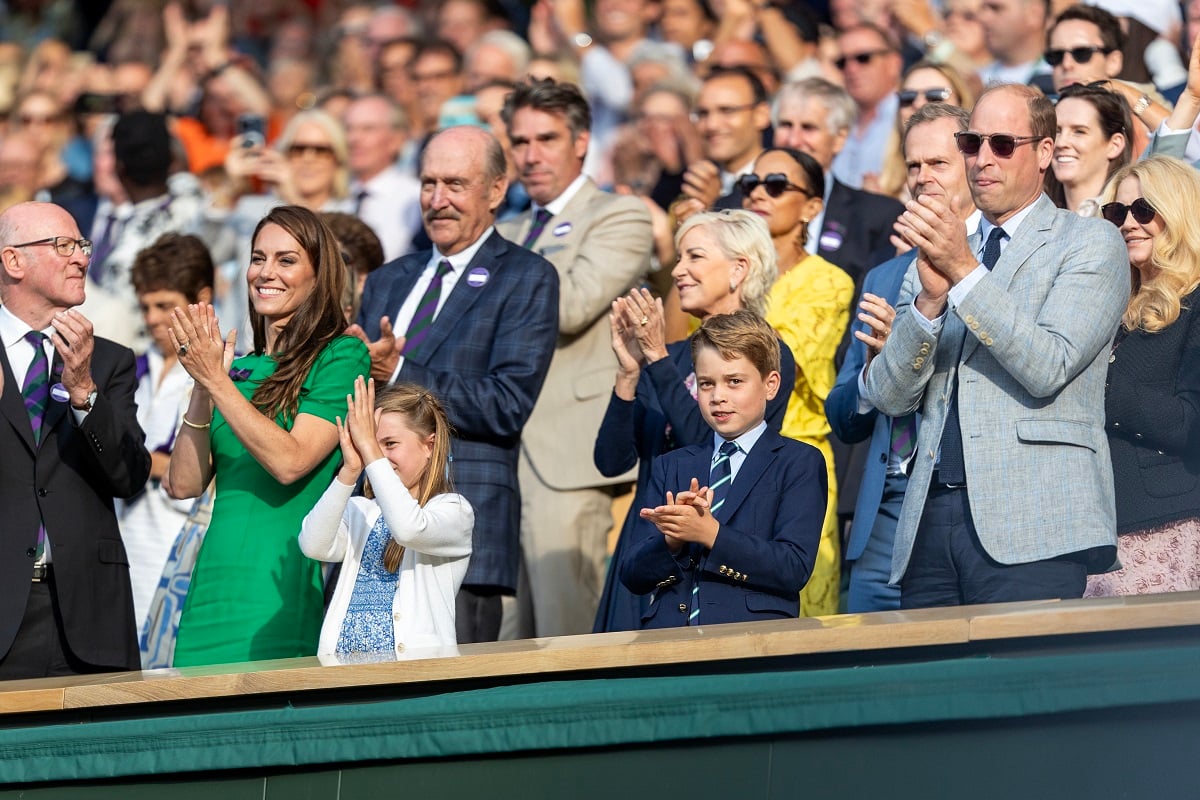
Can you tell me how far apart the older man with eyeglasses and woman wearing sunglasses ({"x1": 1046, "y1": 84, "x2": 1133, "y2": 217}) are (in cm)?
332

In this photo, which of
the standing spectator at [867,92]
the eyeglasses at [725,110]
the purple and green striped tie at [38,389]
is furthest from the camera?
the standing spectator at [867,92]

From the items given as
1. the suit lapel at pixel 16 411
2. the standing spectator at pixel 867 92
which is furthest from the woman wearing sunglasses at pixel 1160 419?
the standing spectator at pixel 867 92

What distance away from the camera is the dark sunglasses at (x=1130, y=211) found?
18.9 feet

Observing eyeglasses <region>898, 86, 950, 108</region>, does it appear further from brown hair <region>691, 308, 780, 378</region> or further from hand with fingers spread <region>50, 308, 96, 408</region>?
hand with fingers spread <region>50, 308, 96, 408</region>

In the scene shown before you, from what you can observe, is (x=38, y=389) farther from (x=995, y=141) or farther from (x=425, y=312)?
(x=995, y=141)

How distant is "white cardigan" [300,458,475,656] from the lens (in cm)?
531

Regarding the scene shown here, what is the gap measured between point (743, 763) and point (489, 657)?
0.67 meters

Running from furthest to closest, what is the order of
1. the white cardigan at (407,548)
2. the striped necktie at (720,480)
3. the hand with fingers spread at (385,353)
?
the hand with fingers spread at (385,353)
the striped necktie at (720,480)
the white cardigan at (407,548)

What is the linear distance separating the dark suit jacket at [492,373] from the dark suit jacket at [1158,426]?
202 centimetres

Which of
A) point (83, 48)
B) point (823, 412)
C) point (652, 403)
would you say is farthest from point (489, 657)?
point (83, 48)

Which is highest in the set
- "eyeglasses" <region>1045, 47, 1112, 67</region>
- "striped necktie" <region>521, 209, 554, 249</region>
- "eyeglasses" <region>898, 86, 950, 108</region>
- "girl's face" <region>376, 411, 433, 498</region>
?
"eyeglasses" <region>1045, 47, 1112, 67</region>

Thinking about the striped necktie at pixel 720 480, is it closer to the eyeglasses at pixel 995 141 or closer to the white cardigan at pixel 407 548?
the white cardigan at pixel 407 548

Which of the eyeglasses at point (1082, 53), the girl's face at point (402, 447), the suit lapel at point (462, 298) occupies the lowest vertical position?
the girl's face at point (402, 447)

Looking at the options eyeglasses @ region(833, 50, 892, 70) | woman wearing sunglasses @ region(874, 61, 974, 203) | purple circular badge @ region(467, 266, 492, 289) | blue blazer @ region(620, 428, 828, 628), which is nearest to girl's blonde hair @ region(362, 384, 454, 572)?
blue blazer @ region(620, 428, 828, 628)
